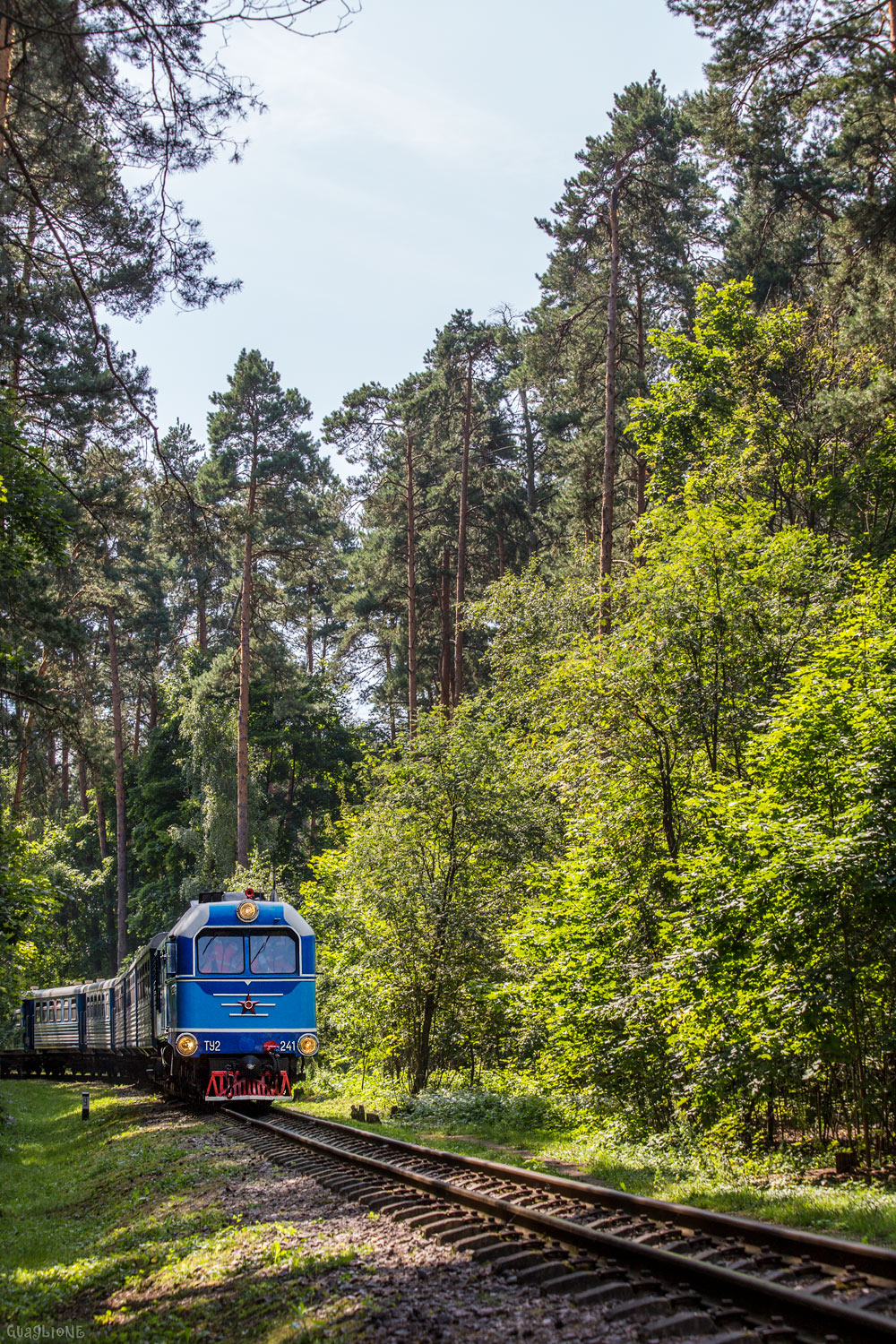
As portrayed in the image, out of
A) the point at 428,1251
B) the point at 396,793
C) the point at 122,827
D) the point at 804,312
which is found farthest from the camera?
the point at 122,827

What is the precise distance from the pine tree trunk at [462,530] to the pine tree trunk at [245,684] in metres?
6.36

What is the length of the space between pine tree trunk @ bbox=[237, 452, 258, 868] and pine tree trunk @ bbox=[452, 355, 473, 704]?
636 cm

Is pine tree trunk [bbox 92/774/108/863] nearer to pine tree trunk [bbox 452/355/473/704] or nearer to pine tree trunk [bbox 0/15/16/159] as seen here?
pine tree trunk [bbox 452/355/473/704]

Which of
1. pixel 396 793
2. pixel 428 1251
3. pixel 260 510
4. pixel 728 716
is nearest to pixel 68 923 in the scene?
pixel 260 510

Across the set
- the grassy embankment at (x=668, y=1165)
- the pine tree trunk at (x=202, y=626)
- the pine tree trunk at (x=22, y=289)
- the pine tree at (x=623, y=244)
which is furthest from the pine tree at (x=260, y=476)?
the grassy embankment at (x=668, y=1165)

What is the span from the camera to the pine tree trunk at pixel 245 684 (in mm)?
31109

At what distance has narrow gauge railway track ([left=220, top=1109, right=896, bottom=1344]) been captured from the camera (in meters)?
4.40

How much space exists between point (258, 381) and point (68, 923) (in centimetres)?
3663

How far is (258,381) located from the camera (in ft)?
116

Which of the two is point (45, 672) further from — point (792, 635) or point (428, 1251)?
point (428, 1251)

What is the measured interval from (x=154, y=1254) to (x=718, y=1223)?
3.76 metres

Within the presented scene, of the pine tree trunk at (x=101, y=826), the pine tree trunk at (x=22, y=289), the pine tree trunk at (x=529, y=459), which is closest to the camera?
A: the pine tree trunk at (x=22, y=289)

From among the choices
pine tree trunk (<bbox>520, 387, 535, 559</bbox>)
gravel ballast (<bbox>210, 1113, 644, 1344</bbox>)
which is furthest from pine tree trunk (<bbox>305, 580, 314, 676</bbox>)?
gravel ballast (<bbox>210, 1113, 644, 1344</bbox>)

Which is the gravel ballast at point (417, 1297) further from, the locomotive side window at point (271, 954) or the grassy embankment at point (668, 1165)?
the locomotive side window at point (271, 954)
